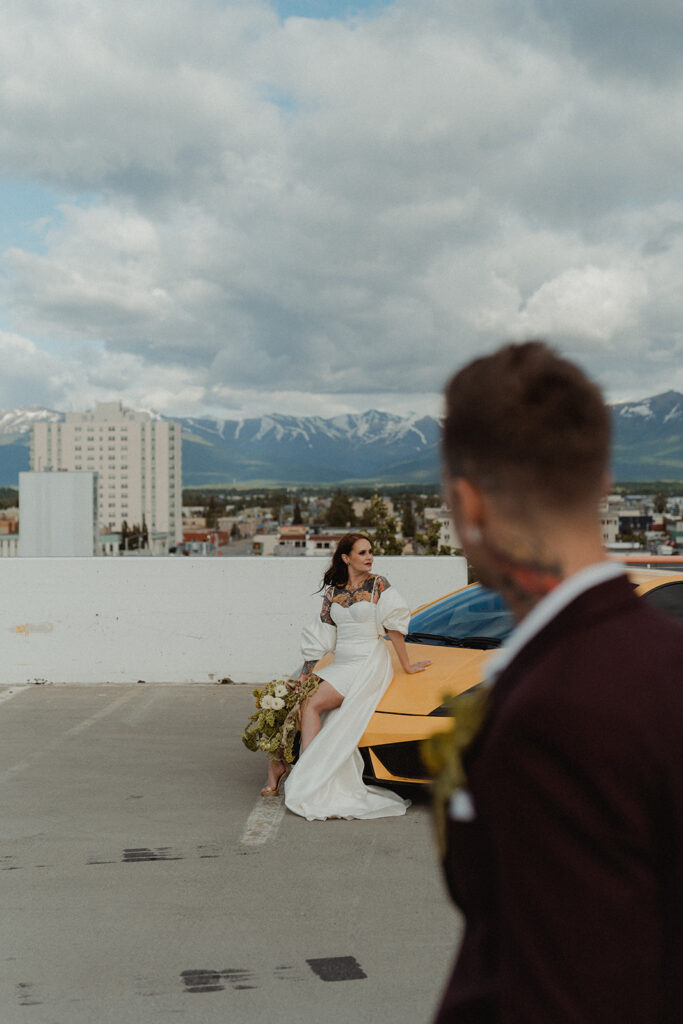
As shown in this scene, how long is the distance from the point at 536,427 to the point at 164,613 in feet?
33.7

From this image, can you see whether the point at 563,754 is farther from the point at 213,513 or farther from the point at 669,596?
the point at 213,513

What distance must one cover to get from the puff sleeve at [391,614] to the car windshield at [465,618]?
0.58 m

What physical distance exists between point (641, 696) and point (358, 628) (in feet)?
18.4

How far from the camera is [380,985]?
12.6ft

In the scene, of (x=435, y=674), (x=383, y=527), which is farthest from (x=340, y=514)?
(x=435, y=674)

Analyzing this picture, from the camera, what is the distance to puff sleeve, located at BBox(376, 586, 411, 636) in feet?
22.0

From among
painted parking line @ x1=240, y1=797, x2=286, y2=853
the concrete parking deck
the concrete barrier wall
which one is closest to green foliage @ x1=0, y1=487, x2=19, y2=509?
the concrete barrier wall

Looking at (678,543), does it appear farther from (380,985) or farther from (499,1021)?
(499,1021)

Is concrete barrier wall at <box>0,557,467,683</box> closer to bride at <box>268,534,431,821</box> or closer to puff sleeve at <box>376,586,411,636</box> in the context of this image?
bride at <box>268,534,431,821</box>

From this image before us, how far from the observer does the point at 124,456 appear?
506 ft

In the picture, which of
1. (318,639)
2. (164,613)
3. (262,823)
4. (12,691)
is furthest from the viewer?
(164,613)

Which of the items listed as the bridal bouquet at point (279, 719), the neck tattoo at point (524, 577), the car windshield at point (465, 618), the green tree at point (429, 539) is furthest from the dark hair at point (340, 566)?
the green tree at point (429, 539)

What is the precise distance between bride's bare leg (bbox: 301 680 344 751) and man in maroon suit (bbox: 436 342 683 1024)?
5.21 metres

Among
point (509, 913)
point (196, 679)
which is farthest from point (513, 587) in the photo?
point (196, 679)
